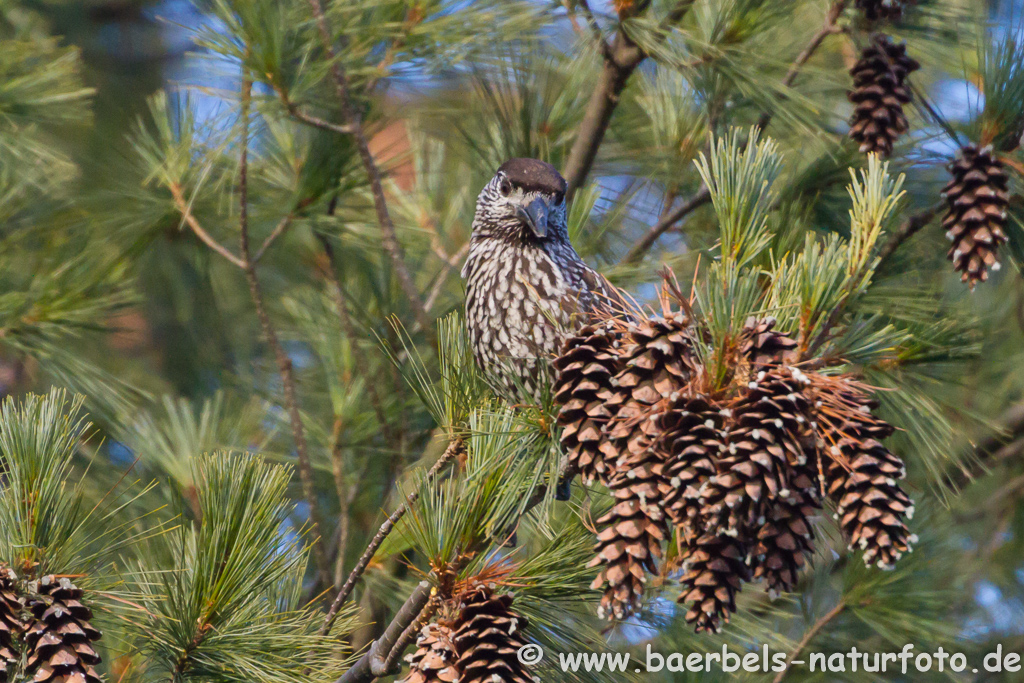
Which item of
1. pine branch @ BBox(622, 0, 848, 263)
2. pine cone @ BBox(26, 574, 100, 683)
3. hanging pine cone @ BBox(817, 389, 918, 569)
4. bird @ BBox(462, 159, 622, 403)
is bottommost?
pine cone @ BBox(26, 574, 100, 683)

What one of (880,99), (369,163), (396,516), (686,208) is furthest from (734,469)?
(686,208)

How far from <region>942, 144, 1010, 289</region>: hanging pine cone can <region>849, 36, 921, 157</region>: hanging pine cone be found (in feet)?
1.23

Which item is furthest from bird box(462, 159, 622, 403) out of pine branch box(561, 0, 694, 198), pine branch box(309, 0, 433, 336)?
pine branch box(561, 0, 694, 198)

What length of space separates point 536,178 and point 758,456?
155 centimetres

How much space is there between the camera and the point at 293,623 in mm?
1959

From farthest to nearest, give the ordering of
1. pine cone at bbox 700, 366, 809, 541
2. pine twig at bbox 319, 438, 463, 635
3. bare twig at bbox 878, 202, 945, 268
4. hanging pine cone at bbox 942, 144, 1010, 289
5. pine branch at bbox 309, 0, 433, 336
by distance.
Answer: pine branch at bbox 309, 0, 433, 336 → bare twig at bbox 878, 202, 945, 268 → hanging pine cone at bbox 942, 144, 1010, 289 → pine twig at bbox 319, 438, 463, 635 → pine cone at bbox 700, 366, 809, 541

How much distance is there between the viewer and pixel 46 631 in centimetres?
161

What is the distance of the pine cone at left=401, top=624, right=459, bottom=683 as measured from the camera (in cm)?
163

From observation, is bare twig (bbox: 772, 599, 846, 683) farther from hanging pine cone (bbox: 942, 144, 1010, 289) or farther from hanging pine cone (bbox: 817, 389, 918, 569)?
hanging pine cone (bbox: 817, 389, 918, 569)

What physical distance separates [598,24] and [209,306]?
3297 mm

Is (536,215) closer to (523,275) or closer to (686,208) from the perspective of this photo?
(523,275)

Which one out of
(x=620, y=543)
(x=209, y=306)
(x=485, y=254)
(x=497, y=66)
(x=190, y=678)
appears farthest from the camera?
(x=209, y=306)

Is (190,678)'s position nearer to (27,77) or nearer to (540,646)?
(540,646)

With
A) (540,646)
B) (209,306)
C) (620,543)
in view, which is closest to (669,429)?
(620,543)
